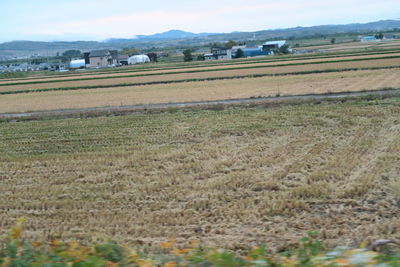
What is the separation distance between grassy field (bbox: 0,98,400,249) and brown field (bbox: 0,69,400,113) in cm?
798

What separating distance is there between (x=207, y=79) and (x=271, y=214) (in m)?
31.5

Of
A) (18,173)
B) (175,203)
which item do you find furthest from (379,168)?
(18,173)

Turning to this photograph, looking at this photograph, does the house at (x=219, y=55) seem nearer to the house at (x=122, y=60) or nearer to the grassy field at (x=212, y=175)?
the house at (x=122, y=60)

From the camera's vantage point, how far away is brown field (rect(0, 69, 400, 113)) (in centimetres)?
2845

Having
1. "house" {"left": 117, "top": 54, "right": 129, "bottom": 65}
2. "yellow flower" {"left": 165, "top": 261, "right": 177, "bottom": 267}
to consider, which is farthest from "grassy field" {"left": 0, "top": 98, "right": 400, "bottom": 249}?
"house" {"left": 117, "top": 54, "right": 129, "bottom": 65}

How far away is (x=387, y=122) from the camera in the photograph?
693 inches

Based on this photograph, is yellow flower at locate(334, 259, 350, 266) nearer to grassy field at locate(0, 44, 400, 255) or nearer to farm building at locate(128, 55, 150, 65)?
grassy field at locate(0, 44, 400, 255)

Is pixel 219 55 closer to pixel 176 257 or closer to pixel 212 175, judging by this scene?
pixel 212 175

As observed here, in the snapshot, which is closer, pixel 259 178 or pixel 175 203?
pixel 175 203

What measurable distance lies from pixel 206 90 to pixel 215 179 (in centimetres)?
2054

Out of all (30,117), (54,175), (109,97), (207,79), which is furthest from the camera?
(207,79)

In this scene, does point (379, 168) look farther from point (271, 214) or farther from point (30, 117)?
point (30, 117)

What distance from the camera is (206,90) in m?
32.0

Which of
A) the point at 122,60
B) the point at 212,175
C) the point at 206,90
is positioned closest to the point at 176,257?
the point at 212,175
